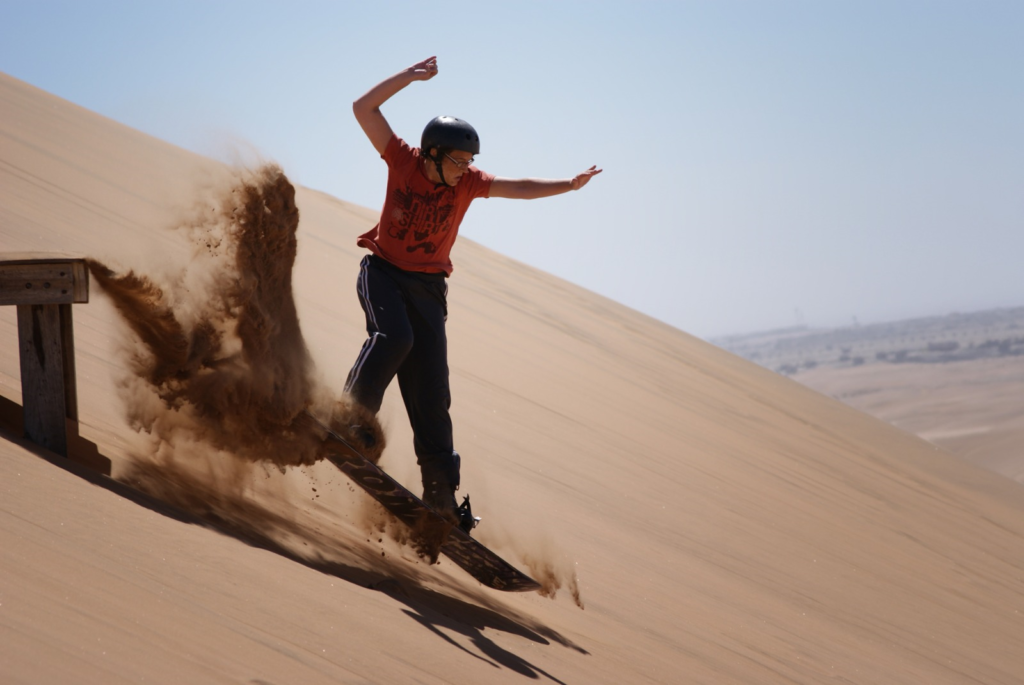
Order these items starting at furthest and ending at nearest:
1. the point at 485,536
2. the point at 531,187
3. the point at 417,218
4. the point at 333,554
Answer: the point at 485,536, the point at 531,187, the point at 417,218, the point at 333,554

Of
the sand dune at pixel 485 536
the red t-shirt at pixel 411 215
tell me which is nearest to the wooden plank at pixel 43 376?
the sand dune at pixel 485 536

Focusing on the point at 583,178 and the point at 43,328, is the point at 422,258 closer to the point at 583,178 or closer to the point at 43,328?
the point at 583,178

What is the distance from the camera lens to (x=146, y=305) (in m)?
3.31

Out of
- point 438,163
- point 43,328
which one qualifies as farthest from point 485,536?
point 43,328

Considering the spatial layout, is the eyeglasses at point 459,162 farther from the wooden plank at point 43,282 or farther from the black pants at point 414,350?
the wooden plank at point 43,282

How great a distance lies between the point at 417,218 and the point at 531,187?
0.59 m

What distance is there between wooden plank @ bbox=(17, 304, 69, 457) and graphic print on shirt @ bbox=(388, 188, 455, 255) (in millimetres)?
1299

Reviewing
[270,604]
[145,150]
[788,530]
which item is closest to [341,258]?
[145,150]

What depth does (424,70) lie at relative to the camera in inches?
146

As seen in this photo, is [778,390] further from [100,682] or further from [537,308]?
[100,682]

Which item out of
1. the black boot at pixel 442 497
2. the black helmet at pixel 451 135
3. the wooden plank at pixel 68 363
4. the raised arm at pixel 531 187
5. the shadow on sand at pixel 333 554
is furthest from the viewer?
the raised arm at pixel 531 187

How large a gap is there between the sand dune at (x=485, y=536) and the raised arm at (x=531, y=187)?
1069mm

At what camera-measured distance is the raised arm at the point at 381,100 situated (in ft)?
11.9

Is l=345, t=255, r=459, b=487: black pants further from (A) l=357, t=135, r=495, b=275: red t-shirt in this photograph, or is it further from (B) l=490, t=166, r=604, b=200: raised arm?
(B) l=490, t=166, r=604, b=200: raised arm
